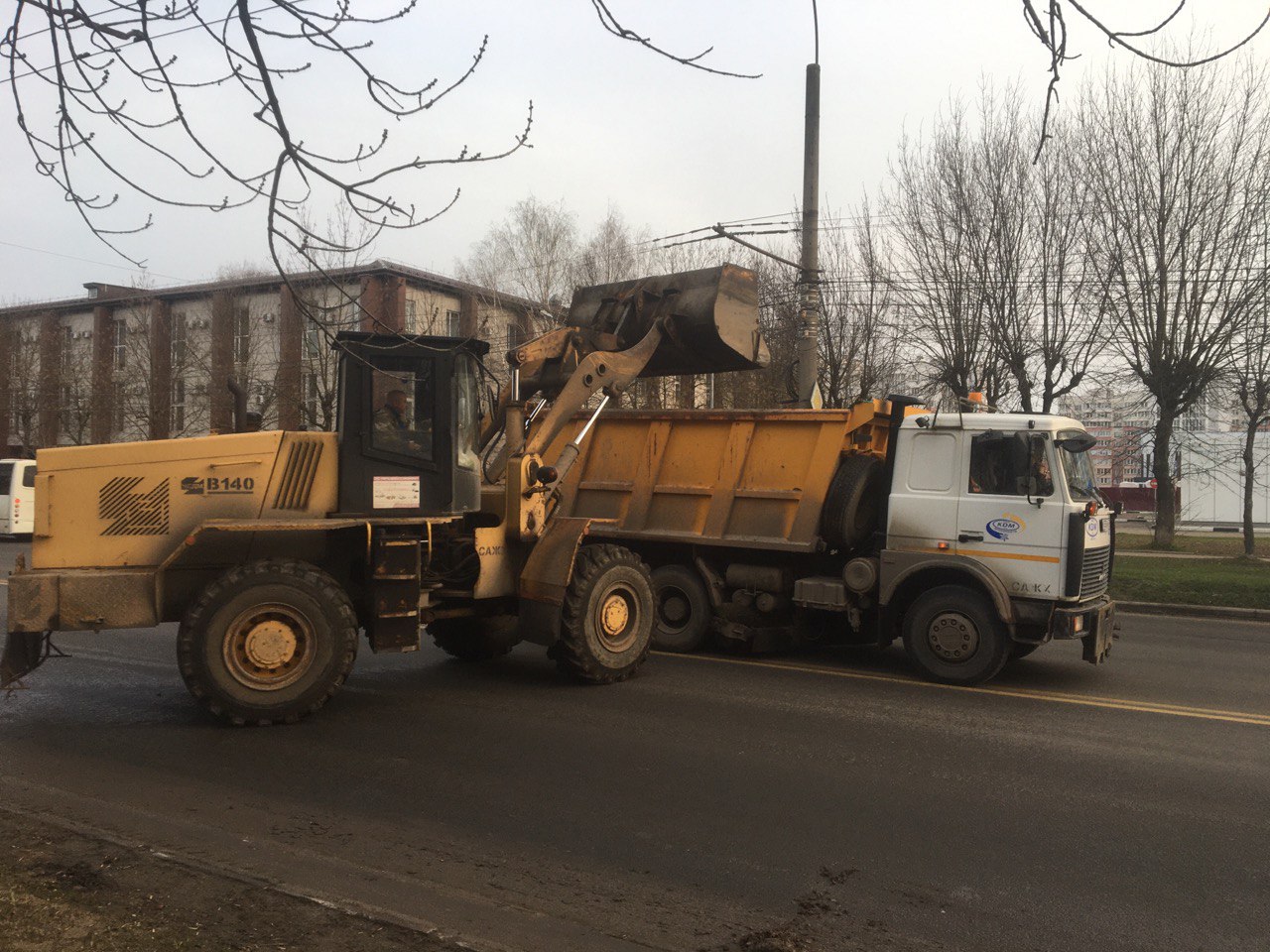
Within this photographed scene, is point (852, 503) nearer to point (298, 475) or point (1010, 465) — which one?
point (1010, 465)

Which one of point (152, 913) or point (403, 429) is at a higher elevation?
point (403, 429)

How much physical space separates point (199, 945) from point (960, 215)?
19963 mm

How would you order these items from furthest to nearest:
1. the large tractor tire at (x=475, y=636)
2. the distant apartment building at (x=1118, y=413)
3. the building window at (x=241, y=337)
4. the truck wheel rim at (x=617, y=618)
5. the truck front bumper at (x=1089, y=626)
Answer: the building window at (x=241, y=337) < the distant apartment building at (x=1118, y=413) < the large tractor tire at (x=475, y=636) < the truck wheel rim at (x=617, y=618) < the truck front bumper at (x=1089, y=626)

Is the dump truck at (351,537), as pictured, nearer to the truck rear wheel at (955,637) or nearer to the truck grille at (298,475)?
the truck grille at (298,475)

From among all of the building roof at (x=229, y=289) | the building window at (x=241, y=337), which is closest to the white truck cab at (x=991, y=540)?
the building roof at (x=229, y=289)

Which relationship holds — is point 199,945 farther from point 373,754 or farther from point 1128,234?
point 1128,234

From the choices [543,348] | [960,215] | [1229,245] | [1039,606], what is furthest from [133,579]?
[1229,245]

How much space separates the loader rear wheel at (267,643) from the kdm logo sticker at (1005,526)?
542 centimetres

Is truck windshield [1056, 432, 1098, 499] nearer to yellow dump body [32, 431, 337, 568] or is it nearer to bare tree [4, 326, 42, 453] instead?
yellow dump body [32, 431, 337, 568]

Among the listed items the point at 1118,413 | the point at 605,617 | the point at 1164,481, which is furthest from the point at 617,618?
the point at 1118,413

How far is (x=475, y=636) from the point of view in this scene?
1005 cm

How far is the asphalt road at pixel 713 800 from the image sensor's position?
4406 mm

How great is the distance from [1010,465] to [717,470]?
9.80 feet

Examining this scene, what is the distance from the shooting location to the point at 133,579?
7527mm
